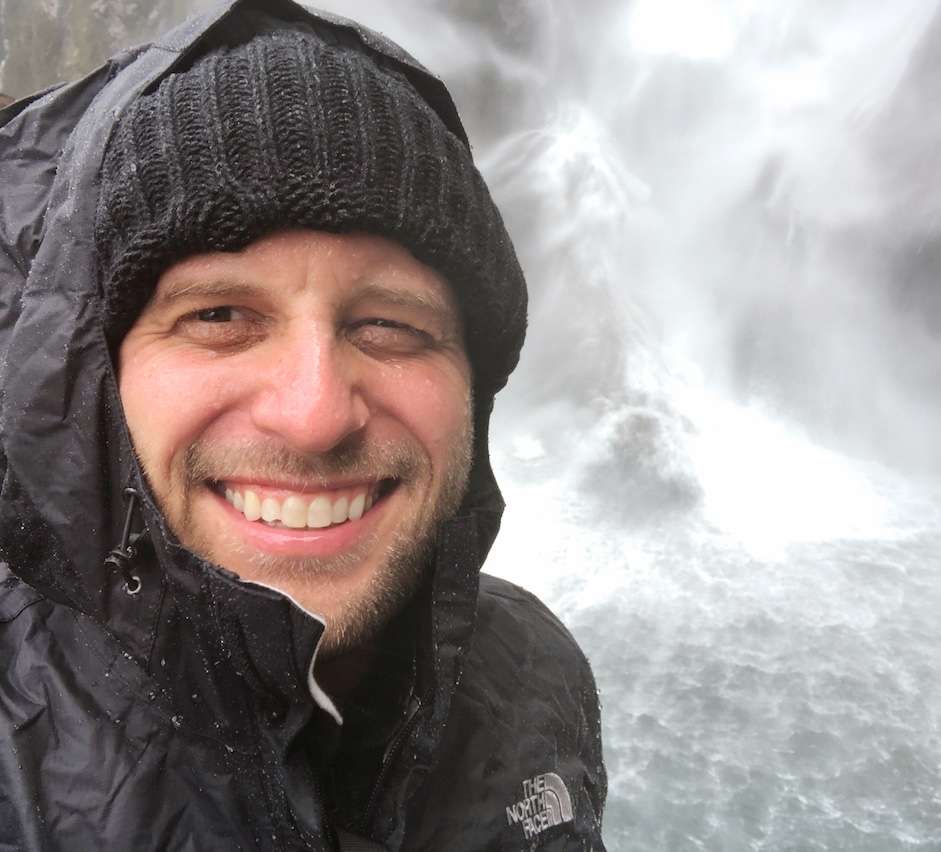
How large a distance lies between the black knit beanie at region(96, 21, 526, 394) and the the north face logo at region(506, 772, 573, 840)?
1.10 metres

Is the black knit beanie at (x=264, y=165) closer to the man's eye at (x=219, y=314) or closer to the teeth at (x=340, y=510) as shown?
the man's eye at (x=219, y=314)

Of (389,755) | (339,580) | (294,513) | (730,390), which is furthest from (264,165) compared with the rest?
(730,390)

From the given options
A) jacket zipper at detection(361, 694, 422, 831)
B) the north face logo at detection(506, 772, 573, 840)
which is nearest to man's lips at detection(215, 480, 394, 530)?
jacket zipper at detection(361, 694, 422, 831)

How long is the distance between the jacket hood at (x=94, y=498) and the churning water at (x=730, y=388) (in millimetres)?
4531

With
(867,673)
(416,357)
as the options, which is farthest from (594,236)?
(416,357)

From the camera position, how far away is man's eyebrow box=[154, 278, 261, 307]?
1214 millimetres

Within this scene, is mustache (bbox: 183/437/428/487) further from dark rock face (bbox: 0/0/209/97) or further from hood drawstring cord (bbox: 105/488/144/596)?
dark rock face (bbox: 0/0/209/97)

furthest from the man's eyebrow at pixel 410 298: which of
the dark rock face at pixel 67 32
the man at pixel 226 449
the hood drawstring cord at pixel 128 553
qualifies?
the dark rock face at pixel 67 32

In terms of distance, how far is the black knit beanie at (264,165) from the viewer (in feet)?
3.89

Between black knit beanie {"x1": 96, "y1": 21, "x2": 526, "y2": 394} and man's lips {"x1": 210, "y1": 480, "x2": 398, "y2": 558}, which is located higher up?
black knit beanie {"x1": 96, "y1": 21, "x2": 526, "y2": 394}

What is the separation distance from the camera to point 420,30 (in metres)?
13.2

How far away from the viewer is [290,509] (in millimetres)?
1214

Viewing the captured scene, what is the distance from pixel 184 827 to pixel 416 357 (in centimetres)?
89

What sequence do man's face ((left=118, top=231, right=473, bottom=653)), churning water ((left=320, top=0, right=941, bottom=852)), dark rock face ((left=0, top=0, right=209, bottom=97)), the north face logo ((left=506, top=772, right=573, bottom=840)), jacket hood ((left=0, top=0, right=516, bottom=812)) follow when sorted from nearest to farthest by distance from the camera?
jacket hood ((left=0, top=0, right=516, bottom=812)) < man's face ((left=118, top=231, right=473, bottom=653)) < the north face logo ((left=506, top=772, right=573, bottom=840)) < churning water ((left=320, top=0, right=941, bottom=852)) < dark rock face ((left=0, top=0, right=209, bottom=97))
